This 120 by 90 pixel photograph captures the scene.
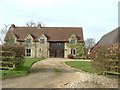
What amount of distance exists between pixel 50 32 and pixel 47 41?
2.99 metres

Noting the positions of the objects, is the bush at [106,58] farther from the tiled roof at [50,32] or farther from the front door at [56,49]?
the tiled roof at [50,32]

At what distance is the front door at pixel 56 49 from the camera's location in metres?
60.7

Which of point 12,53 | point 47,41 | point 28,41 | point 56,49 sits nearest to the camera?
point 12,53

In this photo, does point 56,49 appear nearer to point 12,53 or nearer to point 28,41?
point 28,41

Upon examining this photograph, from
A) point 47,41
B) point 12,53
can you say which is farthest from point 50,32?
point 12,53

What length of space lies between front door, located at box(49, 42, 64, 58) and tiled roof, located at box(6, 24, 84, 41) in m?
1.13

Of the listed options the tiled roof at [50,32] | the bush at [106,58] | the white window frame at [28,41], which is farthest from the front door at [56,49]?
the bush at [106,58]

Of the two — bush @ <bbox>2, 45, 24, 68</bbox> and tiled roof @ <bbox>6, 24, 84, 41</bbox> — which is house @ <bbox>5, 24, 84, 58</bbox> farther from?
bush @ <bbox>2, 45, 24, 68</bbox>

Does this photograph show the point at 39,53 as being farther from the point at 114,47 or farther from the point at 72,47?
the point at 114,47

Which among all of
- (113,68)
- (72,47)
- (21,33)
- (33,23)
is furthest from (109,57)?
(33,23)

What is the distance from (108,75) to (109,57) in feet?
4.24

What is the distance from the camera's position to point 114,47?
17.2 m

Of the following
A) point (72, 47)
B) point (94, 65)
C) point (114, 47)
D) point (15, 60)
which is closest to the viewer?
point (114, 47)

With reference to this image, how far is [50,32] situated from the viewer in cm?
6347
